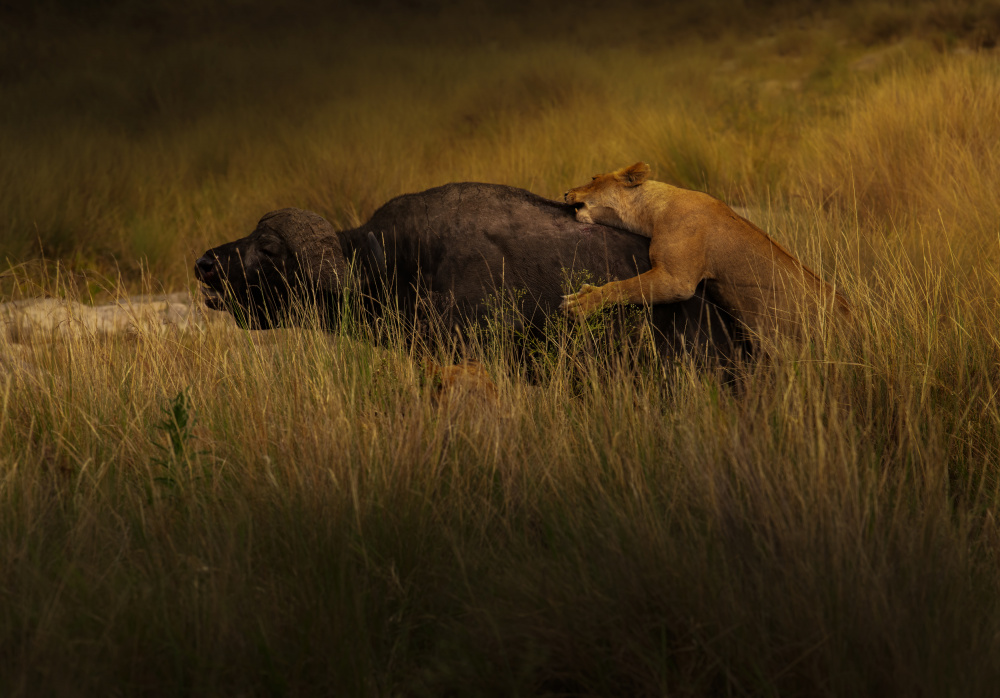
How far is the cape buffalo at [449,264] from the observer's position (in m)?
3.71

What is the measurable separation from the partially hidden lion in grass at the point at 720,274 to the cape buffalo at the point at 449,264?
0.13 meters

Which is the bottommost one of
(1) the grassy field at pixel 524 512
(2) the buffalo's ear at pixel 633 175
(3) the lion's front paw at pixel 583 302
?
(1) the grassy field at pixel 524 512

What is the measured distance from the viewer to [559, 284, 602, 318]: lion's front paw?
3.46 meters

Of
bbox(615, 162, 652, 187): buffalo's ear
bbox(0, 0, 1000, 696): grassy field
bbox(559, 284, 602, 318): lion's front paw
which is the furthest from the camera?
bbox(615, 162, 652, 187): buffalo's ear

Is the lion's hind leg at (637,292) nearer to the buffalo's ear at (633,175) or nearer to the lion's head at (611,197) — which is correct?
the lion's head at (611,197)

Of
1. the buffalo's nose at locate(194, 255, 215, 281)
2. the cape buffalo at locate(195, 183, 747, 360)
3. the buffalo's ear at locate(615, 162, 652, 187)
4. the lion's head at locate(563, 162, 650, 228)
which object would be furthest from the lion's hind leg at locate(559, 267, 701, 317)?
the buffalo's nose at locate(194, 255, 215, 281)

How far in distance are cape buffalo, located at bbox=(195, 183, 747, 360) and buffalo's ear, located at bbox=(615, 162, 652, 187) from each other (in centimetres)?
23

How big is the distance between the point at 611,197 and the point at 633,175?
0.46 ft

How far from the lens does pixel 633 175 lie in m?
3.85

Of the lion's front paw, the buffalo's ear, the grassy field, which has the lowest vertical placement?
the grassy field

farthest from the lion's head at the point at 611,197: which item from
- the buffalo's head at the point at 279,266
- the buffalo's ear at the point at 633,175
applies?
the buffalo's head at the point at 279,266

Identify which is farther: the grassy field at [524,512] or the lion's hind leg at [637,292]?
the lion's hind leg at [637,292]

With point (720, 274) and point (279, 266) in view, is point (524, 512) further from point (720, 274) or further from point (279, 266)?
point (279, 266)

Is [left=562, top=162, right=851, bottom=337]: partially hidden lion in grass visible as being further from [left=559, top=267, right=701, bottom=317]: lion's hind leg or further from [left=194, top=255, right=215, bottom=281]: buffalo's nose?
[left=194, top=255, right=215, bottom=281]: buffalo's nose
